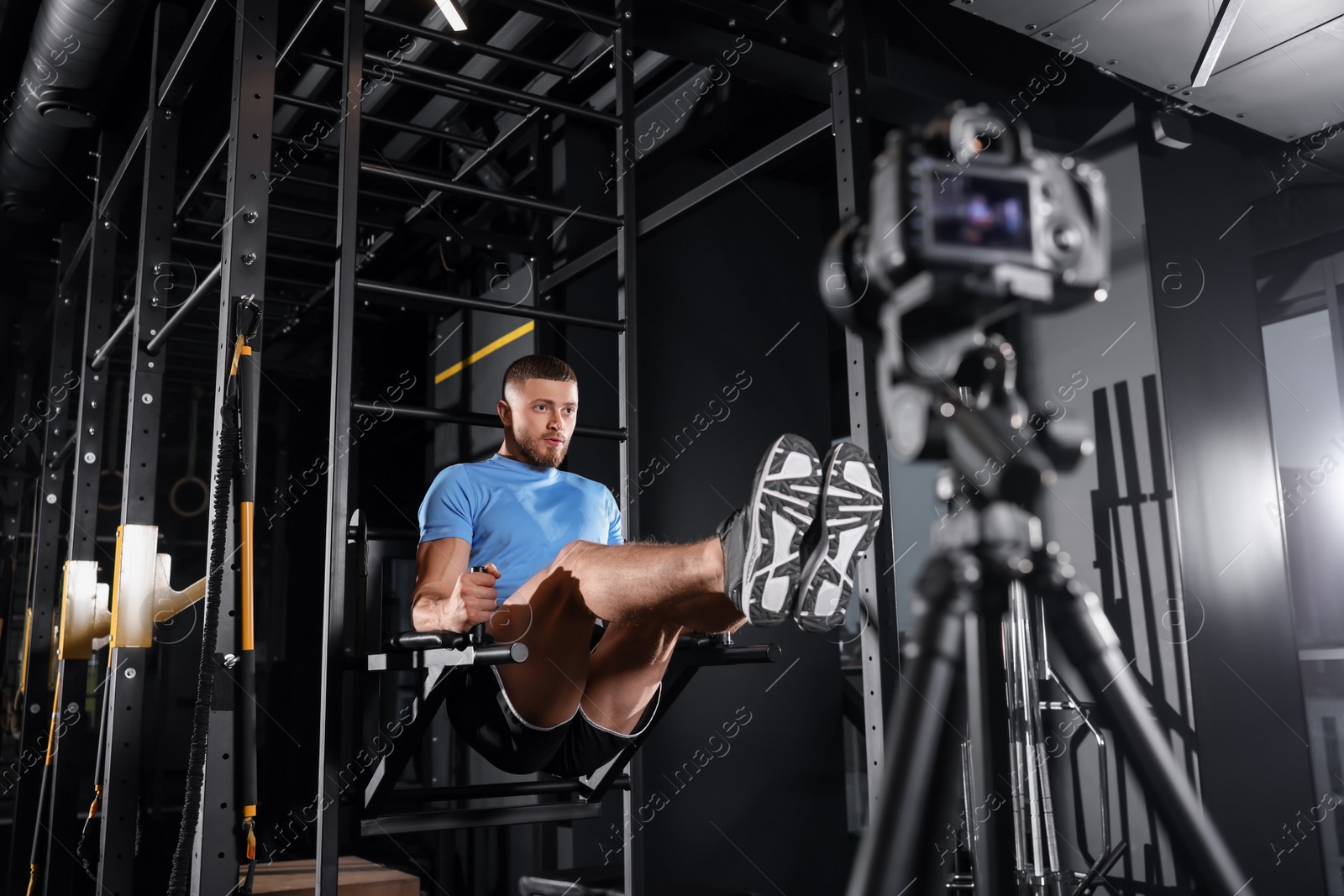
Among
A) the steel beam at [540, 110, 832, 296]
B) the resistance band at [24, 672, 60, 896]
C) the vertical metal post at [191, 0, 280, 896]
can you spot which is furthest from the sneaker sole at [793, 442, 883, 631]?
the resistance band at [24, 672, 60, 896]

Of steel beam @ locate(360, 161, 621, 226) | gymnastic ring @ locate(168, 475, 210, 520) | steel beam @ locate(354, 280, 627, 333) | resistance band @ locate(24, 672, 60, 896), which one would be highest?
steel beam @ locate(360, 161, 621, 226)

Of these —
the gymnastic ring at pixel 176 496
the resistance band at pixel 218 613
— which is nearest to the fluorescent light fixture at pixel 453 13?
the resistance band at pixel 218 613

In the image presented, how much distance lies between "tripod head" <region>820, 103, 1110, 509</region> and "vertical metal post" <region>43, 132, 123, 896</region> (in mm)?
3513

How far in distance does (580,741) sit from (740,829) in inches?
71.4

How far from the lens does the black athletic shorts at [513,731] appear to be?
6.55 ft

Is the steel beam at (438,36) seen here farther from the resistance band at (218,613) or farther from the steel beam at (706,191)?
the resistance band at (218,613)

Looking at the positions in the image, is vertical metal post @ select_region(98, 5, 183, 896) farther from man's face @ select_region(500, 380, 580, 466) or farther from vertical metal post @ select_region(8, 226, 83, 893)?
vertical metal post @ select_region(8, 226, 83, 893)

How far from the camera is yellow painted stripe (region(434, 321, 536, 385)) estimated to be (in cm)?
386

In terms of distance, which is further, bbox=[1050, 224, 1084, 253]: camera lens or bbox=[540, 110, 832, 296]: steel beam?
bbox=[540, 110, 832, 296]: steel beam

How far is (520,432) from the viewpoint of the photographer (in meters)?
2.36

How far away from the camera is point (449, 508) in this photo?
221 centimetres

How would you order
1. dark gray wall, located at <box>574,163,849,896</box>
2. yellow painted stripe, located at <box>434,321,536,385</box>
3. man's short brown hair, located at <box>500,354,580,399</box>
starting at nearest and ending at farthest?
1. man's short brown hair, located at <box>500,354,580,399</box>
2. dark gray wall, located at <box>574,163,849,896</box>
3. yellow painted stripe, located at <box>434,321,536,385</box>

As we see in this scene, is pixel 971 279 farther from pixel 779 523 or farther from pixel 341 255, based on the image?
pixel 341 255

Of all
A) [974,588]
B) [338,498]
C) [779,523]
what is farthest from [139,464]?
[974,588]
